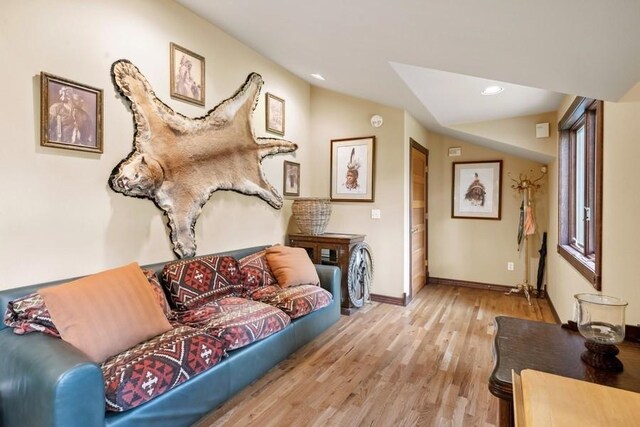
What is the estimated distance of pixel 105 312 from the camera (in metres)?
1.72

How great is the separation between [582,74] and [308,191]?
128 inches

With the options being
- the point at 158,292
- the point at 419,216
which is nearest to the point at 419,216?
the point at 419,216

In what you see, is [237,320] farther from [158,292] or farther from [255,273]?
[255,273]

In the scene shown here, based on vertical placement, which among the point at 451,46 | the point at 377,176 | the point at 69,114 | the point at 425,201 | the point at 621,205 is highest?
the point at 451,46

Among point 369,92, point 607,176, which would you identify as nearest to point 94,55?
point 369,92

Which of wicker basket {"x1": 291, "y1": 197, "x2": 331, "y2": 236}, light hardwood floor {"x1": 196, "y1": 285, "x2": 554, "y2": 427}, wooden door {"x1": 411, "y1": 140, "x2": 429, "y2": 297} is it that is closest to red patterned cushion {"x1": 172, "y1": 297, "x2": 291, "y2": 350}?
light hardwood floor {"x1": 196, "y1": 285, "x2": 554, "y2": 427}

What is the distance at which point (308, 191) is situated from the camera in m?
4.43

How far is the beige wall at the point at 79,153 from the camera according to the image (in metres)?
1.85

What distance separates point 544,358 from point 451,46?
159 cm

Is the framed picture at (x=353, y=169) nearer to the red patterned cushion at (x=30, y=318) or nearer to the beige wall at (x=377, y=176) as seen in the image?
the beige wall at (x=377, y=176)

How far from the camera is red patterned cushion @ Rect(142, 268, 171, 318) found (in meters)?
2.17

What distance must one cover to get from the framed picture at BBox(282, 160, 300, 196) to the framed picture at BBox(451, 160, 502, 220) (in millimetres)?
2369

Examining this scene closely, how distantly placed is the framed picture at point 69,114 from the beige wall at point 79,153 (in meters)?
0.04

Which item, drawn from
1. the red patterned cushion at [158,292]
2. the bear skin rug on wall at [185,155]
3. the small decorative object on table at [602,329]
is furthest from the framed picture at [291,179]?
the small decorative object on table at [602,329]
